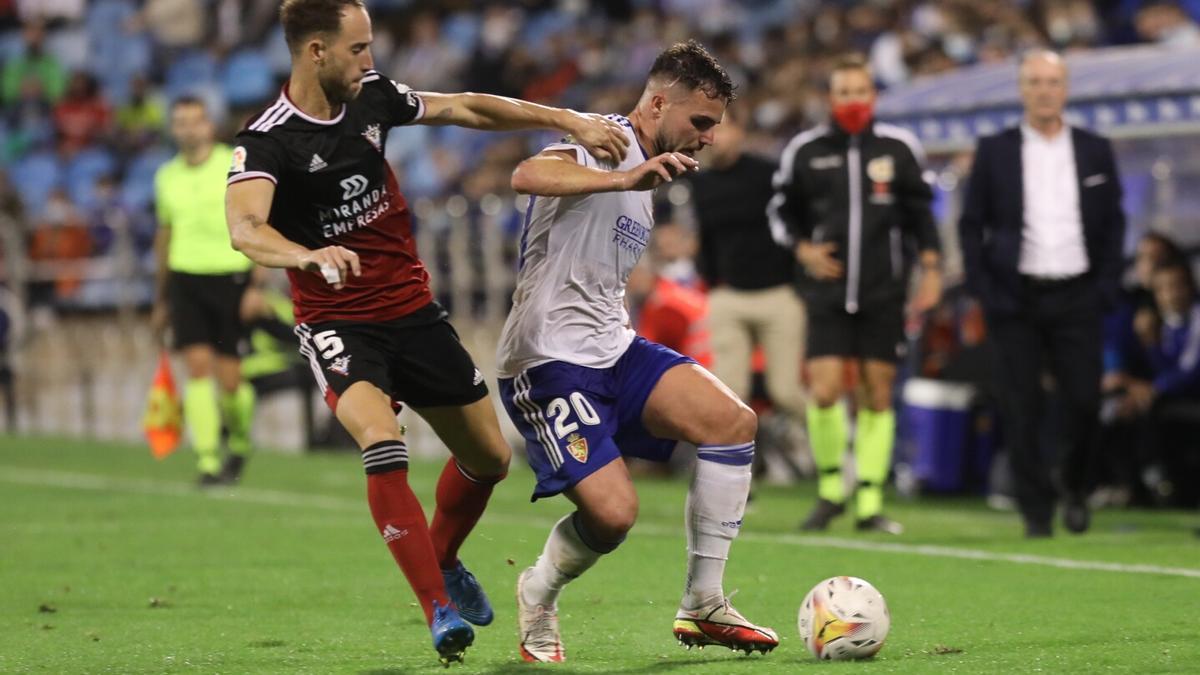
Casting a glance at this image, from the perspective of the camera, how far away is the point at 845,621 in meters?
6.20

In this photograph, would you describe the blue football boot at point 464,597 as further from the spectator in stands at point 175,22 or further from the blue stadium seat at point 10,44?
the blue stadium seat at point 10,44

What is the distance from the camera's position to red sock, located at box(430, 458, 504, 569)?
22.7ft

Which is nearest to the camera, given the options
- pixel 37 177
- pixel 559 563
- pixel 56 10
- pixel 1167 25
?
pixel 559 563

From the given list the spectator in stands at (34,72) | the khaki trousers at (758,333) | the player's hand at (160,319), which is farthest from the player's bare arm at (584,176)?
the spectator in stands at (34,72)

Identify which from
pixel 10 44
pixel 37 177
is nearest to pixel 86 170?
pixel 37 177

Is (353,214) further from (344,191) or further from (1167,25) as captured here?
(1167,25)

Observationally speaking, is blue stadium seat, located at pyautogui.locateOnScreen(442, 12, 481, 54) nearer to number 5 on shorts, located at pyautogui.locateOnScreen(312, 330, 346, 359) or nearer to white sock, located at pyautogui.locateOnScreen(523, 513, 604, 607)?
number 5 on shorts, located at pyautogui.locateOnScreen(312, 330, 346, 359)

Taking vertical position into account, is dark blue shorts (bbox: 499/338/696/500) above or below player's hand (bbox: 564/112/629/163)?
below

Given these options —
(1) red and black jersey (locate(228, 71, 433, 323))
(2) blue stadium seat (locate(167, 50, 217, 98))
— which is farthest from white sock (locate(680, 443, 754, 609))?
(2) blue stadium seat (locate(167, 50, 217, 98))

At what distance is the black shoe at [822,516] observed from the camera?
10.6 meters

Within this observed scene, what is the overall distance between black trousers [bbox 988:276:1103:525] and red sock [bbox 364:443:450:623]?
4705 mm

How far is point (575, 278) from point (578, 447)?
567 mm

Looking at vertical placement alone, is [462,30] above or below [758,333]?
above

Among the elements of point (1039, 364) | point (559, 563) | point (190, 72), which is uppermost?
point (190, 72)
